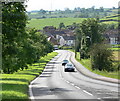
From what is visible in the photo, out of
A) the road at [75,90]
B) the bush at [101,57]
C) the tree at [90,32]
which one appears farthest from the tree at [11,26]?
the tree at [90,32]

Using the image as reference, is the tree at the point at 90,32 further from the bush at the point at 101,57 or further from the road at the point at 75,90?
the road at the point at 75,90

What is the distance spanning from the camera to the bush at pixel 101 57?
64625mm

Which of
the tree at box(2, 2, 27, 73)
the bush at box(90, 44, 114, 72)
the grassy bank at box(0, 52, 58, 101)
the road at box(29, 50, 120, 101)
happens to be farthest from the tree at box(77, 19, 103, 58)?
the tree at box(2, 2, 27, 73)

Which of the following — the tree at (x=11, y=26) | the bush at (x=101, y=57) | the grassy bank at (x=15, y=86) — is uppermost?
the tree at (x=11, y=26)

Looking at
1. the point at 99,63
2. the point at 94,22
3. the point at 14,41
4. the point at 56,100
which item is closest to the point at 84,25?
the point at 94,22

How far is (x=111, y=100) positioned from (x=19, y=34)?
54.5 feet

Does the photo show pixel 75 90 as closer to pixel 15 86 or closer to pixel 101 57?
pixel 15 86

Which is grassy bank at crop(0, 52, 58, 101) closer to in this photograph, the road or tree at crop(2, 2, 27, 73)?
the road

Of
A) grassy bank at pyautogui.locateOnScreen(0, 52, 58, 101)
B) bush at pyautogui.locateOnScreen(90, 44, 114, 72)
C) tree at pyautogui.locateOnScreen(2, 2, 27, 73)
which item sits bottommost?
bush at pyautogui.locateOnScreen(90, 44, 114, 72)

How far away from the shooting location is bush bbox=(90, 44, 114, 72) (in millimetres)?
64625

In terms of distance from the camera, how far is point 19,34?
112 feet

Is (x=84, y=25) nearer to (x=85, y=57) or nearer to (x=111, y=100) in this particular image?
(x=85, y=57)

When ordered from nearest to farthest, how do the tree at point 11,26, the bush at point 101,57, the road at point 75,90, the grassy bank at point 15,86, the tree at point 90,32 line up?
the grassy bank at point 15,86 < the road at point 75,90 < the tree at point 11,26 < the bush at point 101,57 < the tree at point 90,32

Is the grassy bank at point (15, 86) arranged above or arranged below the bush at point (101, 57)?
above
